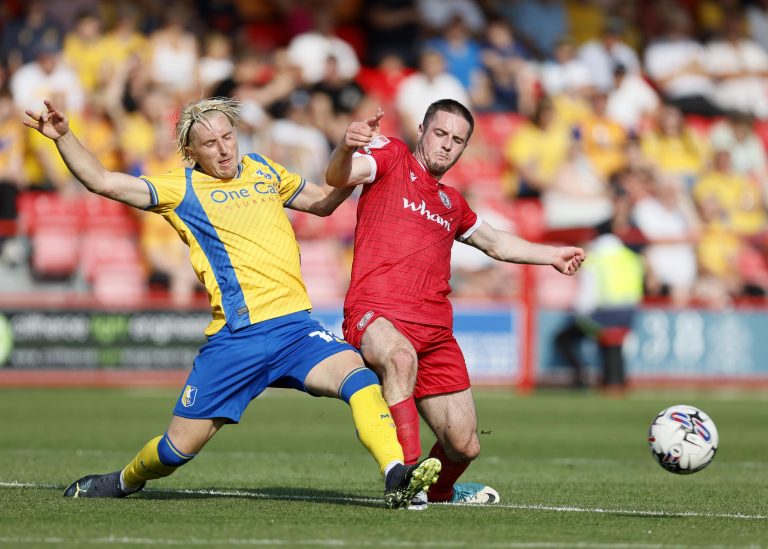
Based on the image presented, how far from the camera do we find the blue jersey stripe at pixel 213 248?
7164 millimetres

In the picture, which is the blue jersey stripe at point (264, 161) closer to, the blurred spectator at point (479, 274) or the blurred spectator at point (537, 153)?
the blurred spectator at point (479, 274)

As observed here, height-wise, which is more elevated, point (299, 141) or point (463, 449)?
point (299, 141)

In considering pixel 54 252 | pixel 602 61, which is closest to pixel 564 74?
pixel 602 61

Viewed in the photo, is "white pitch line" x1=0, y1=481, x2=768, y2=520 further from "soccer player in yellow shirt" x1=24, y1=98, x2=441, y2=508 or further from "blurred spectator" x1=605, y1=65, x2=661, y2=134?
"blurred spectator" x1=605, y1=65, x2=661, y2=134

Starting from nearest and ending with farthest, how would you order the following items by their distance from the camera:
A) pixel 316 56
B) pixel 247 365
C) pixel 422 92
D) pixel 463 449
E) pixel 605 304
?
pixel 247 365
pixel 463 449
pixel 605 304
pixel 422 92
pixel 316 56

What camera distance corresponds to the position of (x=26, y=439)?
1116 centimetres

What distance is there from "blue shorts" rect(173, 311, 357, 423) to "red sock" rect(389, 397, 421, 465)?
0.41 meters

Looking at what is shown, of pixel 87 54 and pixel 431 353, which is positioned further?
pixel 87 54

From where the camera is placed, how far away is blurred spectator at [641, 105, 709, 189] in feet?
70.4

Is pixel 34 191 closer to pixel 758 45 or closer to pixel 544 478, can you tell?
pixel 544 478

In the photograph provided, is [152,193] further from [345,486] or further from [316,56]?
[316,56]

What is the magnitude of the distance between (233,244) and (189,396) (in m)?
0.83

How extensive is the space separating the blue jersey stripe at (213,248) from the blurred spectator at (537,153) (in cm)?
1266

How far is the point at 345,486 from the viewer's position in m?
8.38
